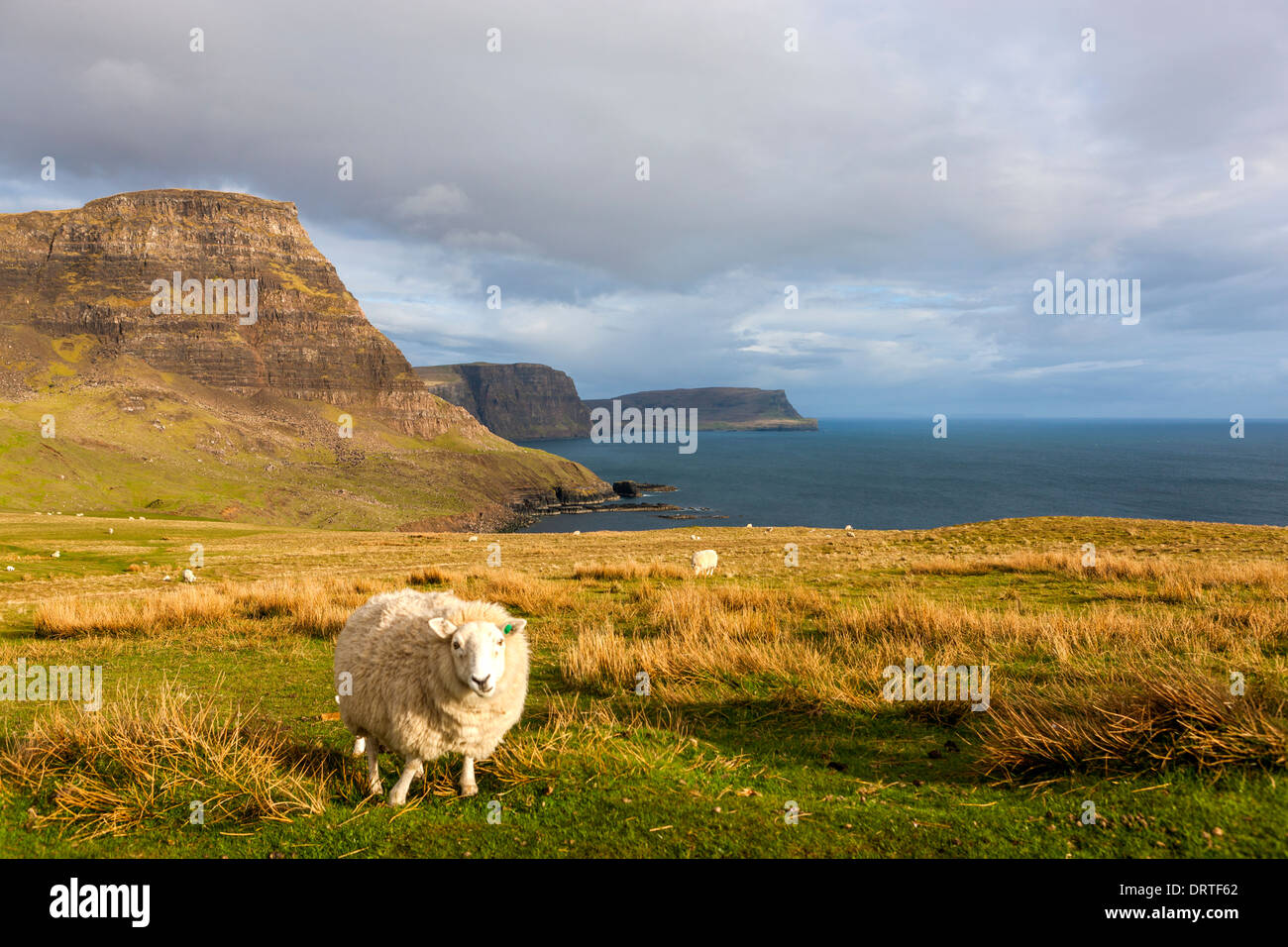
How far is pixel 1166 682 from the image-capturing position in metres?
5.70

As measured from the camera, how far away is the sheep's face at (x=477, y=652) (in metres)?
5.45

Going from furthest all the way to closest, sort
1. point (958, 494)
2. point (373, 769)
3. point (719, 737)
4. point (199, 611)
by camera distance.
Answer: point (958, 494) → point (199, 611) → point (719, 737) → point (373, 769)

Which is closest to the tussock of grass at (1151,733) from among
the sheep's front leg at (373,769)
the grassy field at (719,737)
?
the grassy field at (719,737)

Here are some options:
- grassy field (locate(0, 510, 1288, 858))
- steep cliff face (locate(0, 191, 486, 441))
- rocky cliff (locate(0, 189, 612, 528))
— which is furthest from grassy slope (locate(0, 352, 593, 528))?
grassy field (locate(0, 510, 1288, 858))

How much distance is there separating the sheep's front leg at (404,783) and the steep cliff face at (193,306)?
189 m

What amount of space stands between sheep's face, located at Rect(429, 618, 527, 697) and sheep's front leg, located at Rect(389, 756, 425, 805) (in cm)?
85

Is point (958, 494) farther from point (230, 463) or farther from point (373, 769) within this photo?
point (373, 769)

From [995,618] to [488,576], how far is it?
44.2ft

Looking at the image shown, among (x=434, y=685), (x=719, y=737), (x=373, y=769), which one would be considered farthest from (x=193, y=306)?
(x=719, y=737)

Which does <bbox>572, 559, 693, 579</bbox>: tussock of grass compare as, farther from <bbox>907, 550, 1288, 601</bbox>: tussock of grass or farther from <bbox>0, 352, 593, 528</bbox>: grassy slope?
<bbox>0, 352, 593, 528</bbox>: grassy slope

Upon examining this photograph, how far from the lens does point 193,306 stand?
579 ft

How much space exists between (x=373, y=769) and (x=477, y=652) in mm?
1774

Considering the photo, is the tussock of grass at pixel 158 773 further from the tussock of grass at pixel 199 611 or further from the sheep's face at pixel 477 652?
the tussock of grass at pixel 199 611

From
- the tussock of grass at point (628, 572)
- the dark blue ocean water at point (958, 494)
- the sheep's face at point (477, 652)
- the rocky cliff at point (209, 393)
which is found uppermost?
the rocky cliff at point (209, 393)
